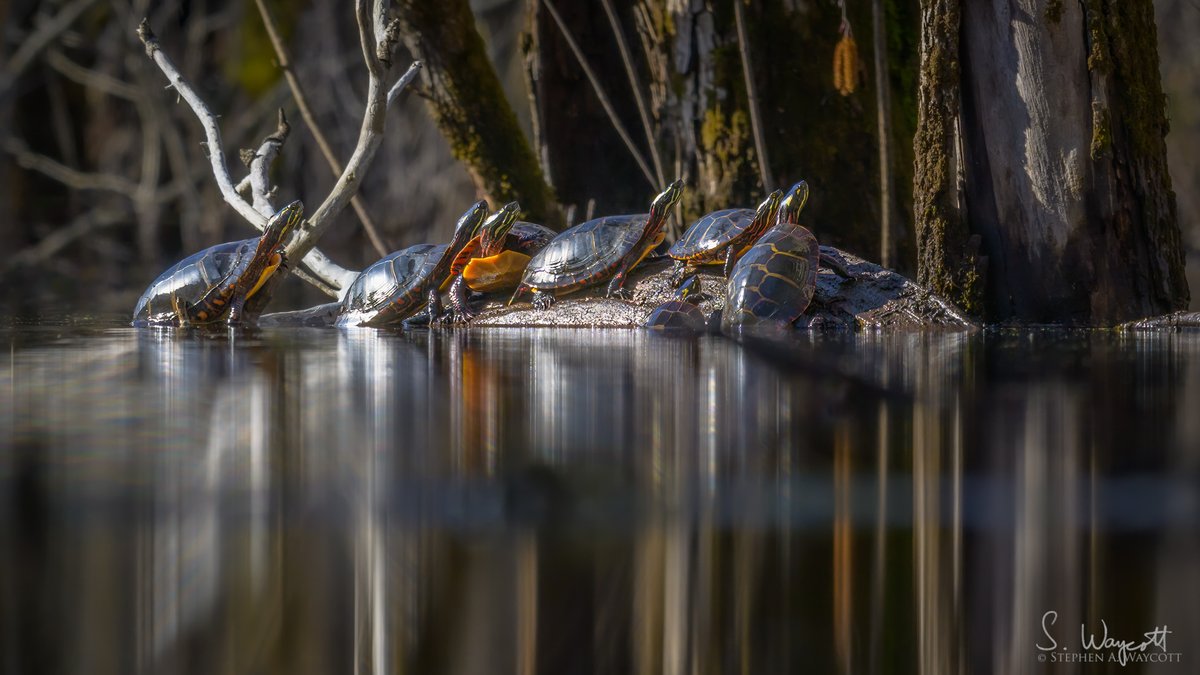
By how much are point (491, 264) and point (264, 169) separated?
184 centimetres

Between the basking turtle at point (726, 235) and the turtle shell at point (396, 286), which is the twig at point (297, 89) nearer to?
the turtle shell at point (396, 286)

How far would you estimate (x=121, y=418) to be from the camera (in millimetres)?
2732

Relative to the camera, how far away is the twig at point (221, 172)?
23.4ft

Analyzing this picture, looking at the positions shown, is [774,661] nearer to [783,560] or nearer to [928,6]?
[783,560]

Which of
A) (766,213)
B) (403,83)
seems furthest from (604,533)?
(403,83)

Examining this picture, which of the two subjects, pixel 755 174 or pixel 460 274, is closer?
pixel 460 274

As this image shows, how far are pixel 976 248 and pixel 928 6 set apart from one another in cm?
104

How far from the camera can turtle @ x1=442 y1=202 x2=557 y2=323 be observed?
20.6 ft

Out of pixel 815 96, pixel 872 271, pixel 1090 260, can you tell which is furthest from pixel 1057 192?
pixel 815 96

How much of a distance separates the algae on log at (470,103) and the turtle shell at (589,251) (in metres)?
1.68

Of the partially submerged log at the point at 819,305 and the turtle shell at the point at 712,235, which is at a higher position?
the turtle shell at the point at 712,235

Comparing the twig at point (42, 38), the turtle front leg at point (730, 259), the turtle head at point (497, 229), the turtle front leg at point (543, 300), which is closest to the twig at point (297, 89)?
the turtle head at point (497, 229)

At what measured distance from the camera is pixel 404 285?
20.7 ft

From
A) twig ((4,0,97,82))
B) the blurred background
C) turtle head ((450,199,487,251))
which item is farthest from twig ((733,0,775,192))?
twig ((4,0,97,82))
